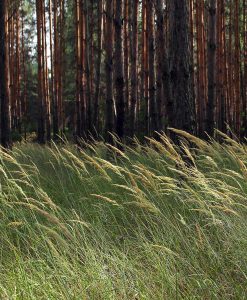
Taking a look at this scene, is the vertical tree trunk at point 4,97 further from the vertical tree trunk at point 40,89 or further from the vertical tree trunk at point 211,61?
the vertical tree trunk at point 40,89

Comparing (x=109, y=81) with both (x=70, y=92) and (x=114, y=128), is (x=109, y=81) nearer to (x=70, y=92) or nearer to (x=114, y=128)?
(x=114, y=128)

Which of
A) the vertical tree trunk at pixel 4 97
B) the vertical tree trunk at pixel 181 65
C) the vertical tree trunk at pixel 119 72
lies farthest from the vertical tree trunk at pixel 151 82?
the vertical tree trunk at pixel 181 65

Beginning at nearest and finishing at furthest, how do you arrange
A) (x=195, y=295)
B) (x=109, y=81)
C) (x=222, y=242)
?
(x=195, y=295), (x=222, y=242), (x=109, y=81)

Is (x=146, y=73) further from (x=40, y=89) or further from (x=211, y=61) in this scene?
(x=211, y=61)

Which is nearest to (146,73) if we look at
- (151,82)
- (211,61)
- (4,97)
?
(151,82)

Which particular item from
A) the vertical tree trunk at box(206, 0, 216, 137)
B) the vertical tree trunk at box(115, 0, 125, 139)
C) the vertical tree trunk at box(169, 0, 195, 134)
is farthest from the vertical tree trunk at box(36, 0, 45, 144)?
the vertical tree trunk at box(169, 0, 195, 134)

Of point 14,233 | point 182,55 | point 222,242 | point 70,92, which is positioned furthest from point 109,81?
point 70,92

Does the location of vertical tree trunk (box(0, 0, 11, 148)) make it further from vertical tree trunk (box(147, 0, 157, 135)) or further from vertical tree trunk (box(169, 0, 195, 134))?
vertical tree trunk (box(169, 0, 195, 134))

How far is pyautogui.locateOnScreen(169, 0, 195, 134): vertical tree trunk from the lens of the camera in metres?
6.30

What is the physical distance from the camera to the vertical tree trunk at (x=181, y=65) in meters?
6.30

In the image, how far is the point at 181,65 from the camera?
631 centimetres

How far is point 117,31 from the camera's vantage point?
9.64 metres

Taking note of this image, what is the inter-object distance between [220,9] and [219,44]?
4.56ft

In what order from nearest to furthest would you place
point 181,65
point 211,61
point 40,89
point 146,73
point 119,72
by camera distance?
point 181,65 < point 119,72 < point 211,61 < point 146,73 < point 40,89
